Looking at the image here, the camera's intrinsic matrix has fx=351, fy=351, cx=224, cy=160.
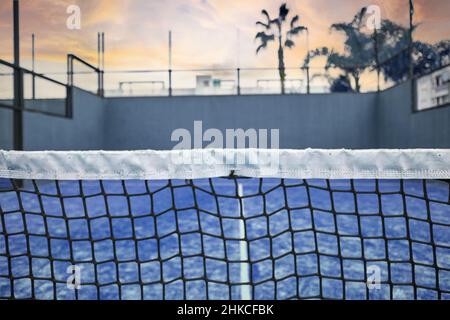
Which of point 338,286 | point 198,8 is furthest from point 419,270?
point 198,8

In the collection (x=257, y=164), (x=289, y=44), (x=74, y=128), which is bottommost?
(x=257, y=164)

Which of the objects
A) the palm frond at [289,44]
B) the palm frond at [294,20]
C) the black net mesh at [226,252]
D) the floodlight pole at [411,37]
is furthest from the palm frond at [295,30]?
the black net mesh at [226,252]

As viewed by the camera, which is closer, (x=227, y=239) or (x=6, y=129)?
(x=227, y=239)

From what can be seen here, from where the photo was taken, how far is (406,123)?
33.8 feet

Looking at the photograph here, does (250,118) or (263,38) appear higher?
(263,38)

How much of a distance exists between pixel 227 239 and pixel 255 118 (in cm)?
1151

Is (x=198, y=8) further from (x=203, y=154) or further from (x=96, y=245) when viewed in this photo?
(x=203, y=154)

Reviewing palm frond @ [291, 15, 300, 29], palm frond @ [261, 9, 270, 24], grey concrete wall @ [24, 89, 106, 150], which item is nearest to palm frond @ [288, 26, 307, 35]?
palm frond @ [291, 15, 300, 29]

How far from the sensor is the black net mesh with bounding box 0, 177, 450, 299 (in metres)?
1.74

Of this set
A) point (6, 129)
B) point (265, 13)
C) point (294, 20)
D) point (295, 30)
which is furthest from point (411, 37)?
point (6, 129)

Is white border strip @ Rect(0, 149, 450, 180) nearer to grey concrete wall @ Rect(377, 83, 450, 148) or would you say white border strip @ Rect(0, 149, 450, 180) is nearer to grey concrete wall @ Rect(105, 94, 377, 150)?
grey concrete wall @ Rect(377, 83, 450, 148)

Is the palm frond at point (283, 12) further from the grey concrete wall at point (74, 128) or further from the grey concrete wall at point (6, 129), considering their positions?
the grey concrete wall at point (6, 129)

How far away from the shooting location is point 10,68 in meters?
7.84

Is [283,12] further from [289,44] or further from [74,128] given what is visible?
[74,128]
